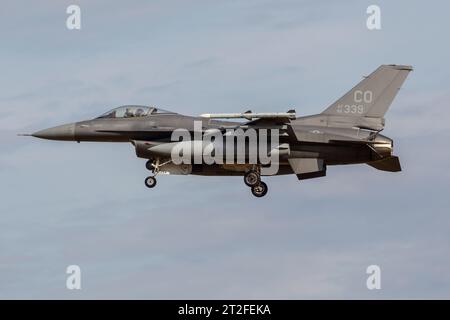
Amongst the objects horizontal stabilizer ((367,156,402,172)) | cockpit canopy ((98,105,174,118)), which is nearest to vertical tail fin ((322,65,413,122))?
horizontal stabilizer ((367,156,402,172))

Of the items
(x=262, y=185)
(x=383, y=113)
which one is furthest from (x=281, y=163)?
(x=383, y=113)

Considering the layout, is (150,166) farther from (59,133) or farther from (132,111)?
(59,133)

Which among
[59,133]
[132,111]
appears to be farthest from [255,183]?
[59,133]

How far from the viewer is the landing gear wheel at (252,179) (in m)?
43.7

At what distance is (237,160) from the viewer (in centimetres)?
4294

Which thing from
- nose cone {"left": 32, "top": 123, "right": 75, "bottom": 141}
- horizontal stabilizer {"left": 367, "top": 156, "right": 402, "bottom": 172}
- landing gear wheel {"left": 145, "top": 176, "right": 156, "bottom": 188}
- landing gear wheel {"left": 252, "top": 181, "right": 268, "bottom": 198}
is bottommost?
landing gear wheel {"left": 252, "top": 181, "right": 268, "bottom": 198}

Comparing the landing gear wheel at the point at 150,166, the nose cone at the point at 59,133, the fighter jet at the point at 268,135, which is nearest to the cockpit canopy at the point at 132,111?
the fighter jet at the point at 268,135

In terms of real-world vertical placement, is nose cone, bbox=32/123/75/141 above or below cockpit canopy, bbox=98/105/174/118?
below

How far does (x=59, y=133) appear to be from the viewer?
45.2m

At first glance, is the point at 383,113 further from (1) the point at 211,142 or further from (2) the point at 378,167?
(1) the point at 211,142

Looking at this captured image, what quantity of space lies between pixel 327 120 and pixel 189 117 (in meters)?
4.74

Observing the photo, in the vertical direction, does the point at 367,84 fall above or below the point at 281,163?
above

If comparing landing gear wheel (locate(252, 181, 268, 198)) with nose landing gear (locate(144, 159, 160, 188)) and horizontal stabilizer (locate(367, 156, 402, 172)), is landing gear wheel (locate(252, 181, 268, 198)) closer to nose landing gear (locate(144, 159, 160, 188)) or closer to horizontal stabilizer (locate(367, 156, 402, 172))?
nose landing gear (locate(144, 159, 160, 188))

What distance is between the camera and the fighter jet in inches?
1692
